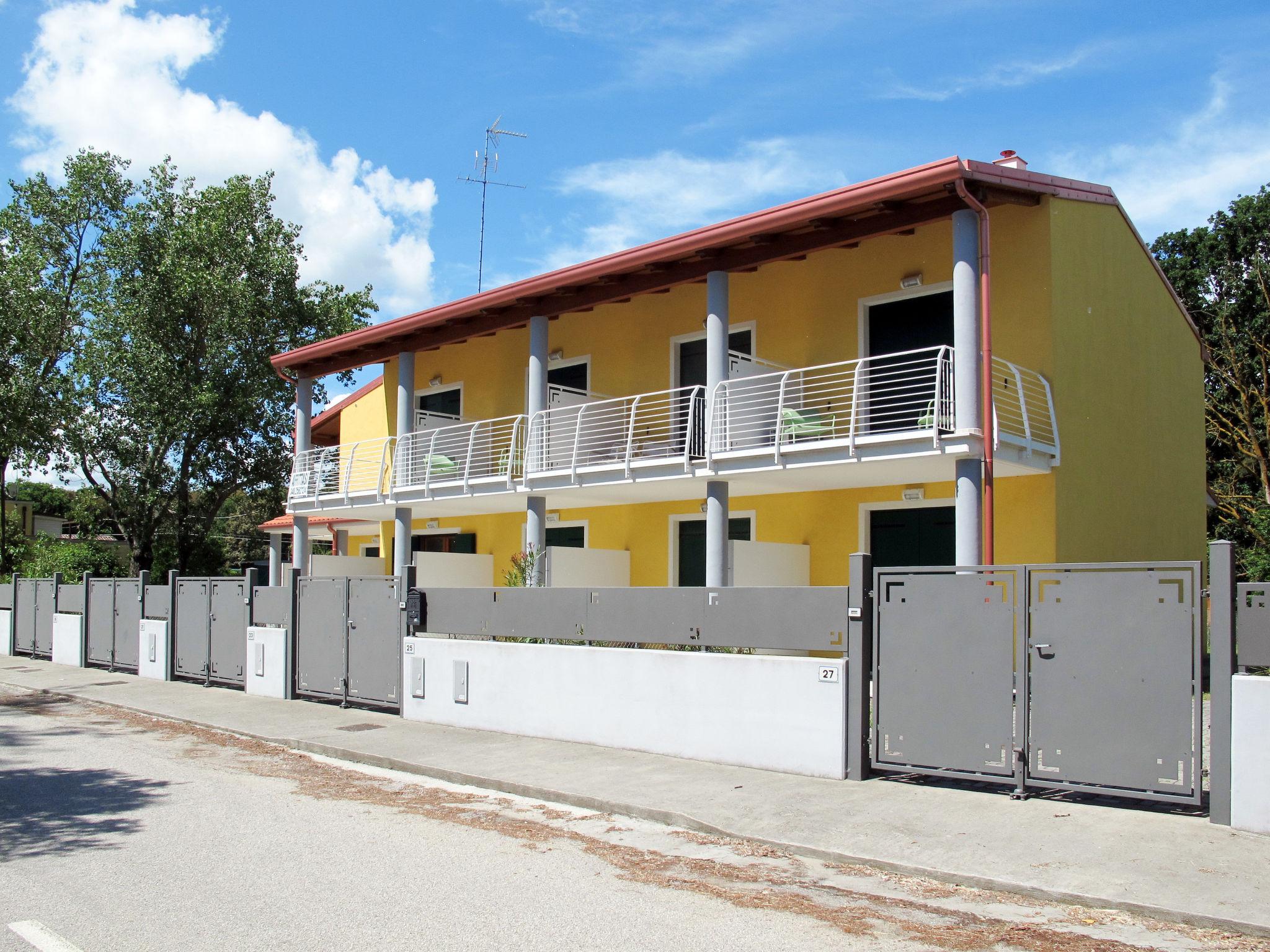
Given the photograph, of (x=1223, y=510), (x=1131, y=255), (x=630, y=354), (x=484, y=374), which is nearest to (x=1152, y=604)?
(x=1131, y=255)

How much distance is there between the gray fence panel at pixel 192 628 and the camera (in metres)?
18.2

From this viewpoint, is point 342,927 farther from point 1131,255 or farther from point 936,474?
point 1131,255

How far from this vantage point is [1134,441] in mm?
16922

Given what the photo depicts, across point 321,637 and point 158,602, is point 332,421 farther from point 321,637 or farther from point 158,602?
point 321,637

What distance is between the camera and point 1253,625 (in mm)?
7320

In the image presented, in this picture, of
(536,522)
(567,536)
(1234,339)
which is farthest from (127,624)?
(1234,339)

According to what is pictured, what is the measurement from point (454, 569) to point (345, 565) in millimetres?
3787

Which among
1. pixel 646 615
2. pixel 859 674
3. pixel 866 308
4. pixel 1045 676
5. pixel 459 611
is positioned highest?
pixel 866 308

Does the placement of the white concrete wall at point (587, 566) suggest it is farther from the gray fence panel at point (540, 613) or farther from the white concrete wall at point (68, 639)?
the white concrete wall at point (68, 639)

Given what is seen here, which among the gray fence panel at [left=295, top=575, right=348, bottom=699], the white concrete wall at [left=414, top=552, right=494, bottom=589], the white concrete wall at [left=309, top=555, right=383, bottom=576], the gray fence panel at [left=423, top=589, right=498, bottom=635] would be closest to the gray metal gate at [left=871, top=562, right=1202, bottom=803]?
the gray fence panel at [left=423, top=589, right=498, bottom=635]

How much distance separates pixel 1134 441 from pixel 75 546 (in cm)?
2746

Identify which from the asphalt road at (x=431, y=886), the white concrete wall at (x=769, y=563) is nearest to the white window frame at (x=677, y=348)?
the white concrete wall at (x=769, y=563)

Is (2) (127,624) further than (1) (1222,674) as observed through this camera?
Yes

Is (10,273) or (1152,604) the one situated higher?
(10,273)
